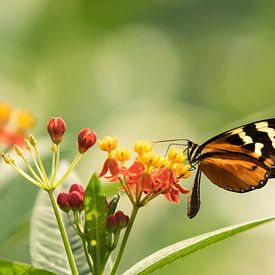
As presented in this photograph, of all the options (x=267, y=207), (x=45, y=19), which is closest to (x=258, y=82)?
(x=45, y=19)

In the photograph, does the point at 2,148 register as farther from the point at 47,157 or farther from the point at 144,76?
the point at 144,76

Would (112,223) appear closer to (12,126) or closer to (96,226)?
(96,226)

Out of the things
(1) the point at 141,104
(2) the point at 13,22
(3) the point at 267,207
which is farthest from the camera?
(2) the point at 13,22

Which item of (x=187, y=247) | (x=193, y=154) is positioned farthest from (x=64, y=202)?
(x=193, y=154)

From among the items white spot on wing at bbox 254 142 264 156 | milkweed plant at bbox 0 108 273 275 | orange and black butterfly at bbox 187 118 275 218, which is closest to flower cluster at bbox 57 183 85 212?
milkweed plant at bbox 0 108 273 275

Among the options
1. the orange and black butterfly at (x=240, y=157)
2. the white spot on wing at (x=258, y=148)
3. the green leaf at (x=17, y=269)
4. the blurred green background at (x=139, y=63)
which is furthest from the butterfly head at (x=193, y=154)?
the blurred green background at (x=139, y=63)

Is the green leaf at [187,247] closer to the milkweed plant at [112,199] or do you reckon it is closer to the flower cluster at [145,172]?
the milkweed plant at [112,199]
